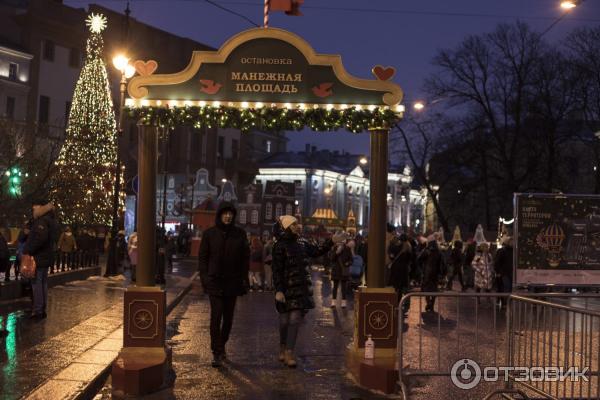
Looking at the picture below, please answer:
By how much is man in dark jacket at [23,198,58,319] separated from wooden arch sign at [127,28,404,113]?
435 centimetres

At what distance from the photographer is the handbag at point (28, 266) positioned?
1291 cm

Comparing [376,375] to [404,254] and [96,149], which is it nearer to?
[404,254]

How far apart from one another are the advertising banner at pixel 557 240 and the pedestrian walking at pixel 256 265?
31.1 feet

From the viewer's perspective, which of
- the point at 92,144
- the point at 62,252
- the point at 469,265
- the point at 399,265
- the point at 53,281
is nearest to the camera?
the point at 399,265

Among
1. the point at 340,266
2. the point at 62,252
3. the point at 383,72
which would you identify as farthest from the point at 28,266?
the point at 62,252

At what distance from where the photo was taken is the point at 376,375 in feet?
30.0

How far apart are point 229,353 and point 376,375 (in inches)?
117

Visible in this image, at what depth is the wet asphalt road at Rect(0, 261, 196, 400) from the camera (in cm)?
872

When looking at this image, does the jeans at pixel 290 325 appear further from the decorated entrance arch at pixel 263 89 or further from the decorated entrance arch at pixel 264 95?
the decorated entrance arch at pixel 263 89

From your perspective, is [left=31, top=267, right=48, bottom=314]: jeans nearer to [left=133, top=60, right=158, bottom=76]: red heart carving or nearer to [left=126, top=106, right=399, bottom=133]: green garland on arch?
[left=126, top=106, right=399, bottom=133]: green garland on arch
